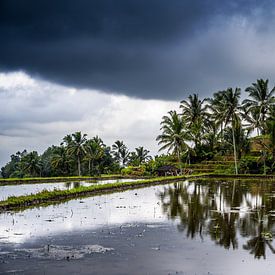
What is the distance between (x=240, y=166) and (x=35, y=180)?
2587 cm

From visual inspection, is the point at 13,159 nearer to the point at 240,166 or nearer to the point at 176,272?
the point at 240,166

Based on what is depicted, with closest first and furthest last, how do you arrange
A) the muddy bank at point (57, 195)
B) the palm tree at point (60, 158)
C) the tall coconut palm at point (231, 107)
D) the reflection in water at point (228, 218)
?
the reflection in water at point (228, 218) → the muddy bank at point (57, 195) → the tall coconut palm at point (231, 107) → the palm tree at point (60, 158)

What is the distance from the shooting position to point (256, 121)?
184 feet

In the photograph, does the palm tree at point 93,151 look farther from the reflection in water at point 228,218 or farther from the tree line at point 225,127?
the reflection in water at point 228,218

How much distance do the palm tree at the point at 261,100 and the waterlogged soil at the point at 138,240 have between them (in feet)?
118

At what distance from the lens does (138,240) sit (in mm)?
12758

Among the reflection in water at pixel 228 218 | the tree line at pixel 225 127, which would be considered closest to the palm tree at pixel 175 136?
the tree line at pixel 225 127

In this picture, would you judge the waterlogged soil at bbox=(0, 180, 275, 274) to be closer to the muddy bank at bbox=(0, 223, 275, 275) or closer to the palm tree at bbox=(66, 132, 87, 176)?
the muddy bank at bbox=(0, 223, 275, 275)

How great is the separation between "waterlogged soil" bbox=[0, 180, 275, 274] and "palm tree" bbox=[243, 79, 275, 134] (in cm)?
3611

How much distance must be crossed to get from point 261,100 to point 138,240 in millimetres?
46840

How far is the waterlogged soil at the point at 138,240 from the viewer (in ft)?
32.1

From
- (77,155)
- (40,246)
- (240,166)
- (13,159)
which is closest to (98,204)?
(40,246)

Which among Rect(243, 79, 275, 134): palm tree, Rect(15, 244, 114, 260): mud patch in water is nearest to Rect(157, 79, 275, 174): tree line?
Rect(243, 79, 275, 134): palm tree

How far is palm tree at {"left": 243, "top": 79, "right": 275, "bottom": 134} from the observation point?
55434 mm
